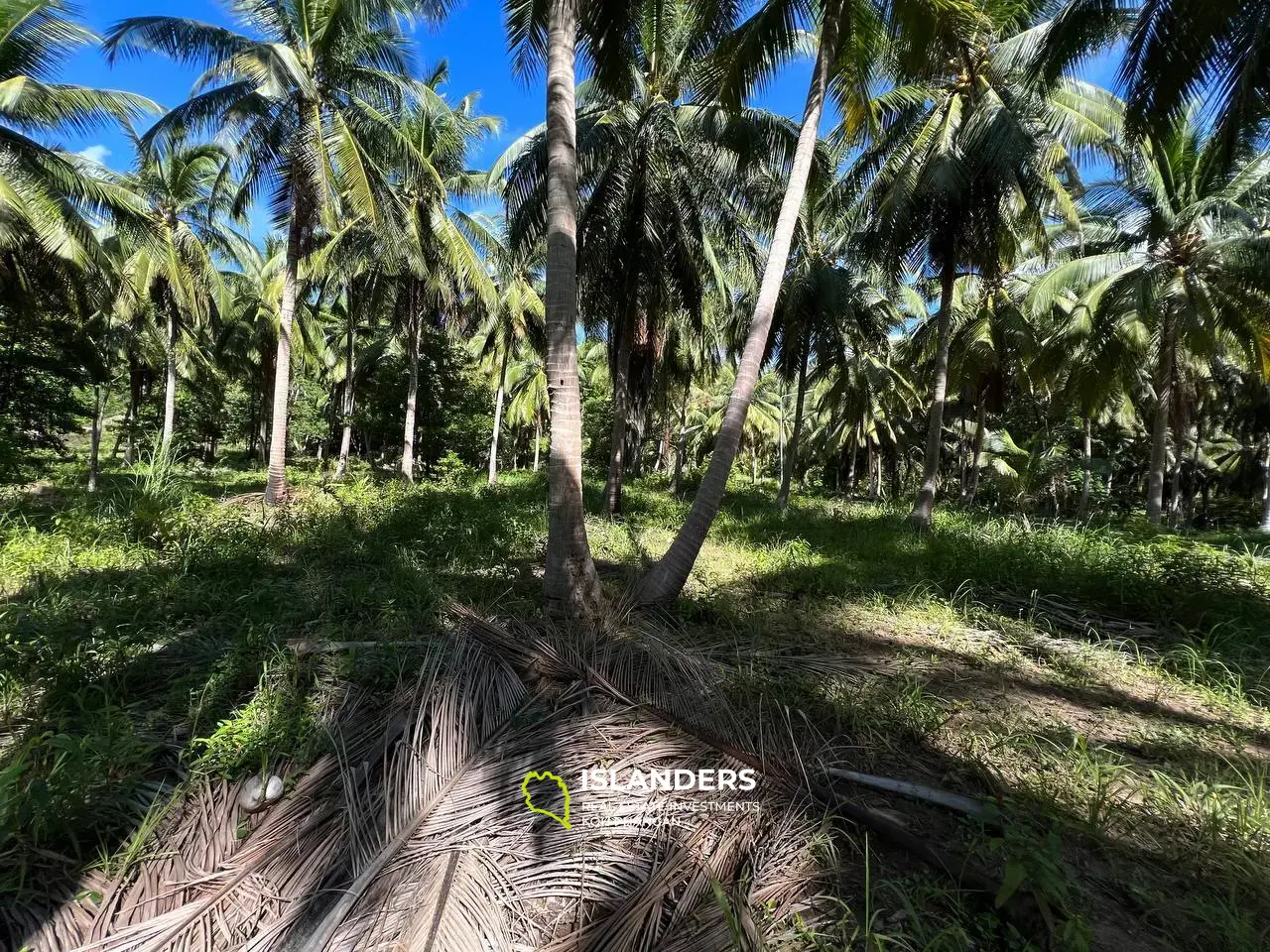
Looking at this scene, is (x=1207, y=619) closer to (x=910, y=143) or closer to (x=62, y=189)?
(x=910, y=143)

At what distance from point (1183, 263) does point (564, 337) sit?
1465 cm

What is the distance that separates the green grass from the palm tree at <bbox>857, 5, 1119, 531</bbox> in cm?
487

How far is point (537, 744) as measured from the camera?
8.32 feet

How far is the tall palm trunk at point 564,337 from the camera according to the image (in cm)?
397

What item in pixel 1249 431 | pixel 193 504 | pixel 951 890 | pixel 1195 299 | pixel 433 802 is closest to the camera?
pixel 951 890

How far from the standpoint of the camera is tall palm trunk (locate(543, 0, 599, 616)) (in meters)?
3.97

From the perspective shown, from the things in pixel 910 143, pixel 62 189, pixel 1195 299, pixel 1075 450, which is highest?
pixel 910 143

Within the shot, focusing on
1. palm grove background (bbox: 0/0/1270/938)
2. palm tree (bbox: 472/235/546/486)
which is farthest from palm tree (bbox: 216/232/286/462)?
palm tree (bbox: 472/235/546/486)

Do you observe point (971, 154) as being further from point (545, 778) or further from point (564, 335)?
point (545, 778)

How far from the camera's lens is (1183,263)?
1083cm

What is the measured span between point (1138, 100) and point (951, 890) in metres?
8.99

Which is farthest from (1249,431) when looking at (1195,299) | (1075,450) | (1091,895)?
(1091,895)

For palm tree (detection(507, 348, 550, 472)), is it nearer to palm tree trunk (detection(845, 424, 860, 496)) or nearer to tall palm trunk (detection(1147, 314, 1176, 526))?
palm tree trunk (detection(845, 424, 860, 496))

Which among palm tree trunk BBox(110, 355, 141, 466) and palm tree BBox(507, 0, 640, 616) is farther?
palm tree trunk BBox(110, 355, 141, 466)
